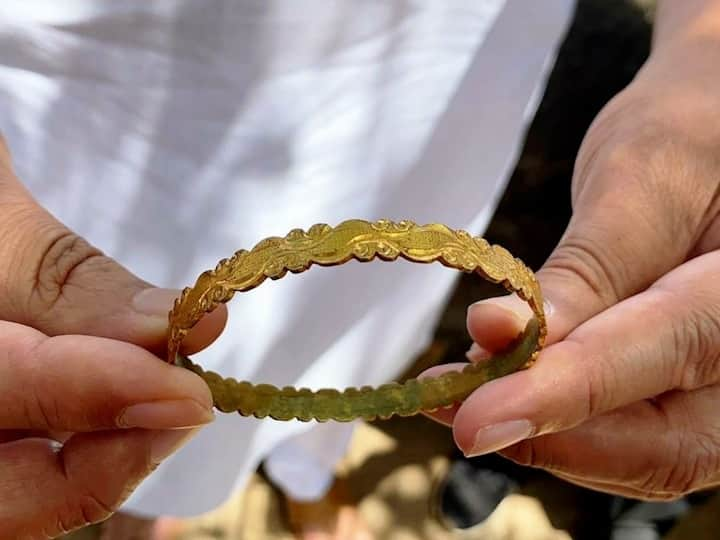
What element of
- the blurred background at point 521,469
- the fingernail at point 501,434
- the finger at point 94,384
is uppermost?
the finger at point 94,384

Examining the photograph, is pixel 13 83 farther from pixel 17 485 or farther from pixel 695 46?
pixel 695 46

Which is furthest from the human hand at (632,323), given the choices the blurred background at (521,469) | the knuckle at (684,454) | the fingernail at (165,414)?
the blurred background at (521,469)

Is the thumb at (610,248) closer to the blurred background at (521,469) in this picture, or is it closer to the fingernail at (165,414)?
the fingernail at (165,414)

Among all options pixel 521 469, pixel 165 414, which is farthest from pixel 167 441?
pixel 521 469

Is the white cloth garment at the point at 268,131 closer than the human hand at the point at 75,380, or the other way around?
the human hand at the point at 75,380

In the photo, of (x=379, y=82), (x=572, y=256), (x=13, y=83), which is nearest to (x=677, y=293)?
(x=572, y=256)

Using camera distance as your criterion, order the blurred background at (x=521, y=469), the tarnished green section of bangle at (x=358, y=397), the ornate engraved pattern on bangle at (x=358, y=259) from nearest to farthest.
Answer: the ornate engraved pattern on bangle at (x=358, y=259) < the tarnished green section of bangle at (x=358, y=397) < the blurred background at (x=521, y=469)
